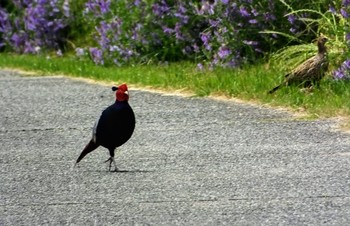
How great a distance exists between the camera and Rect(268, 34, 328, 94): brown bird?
10.8 metres

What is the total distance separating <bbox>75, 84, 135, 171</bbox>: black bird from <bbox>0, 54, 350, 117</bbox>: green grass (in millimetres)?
2483

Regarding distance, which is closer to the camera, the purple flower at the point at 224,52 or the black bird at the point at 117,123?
the black bird at the point at 117,123

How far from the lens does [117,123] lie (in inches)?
297

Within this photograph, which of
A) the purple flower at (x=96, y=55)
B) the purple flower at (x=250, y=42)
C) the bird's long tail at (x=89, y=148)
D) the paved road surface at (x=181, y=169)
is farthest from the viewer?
the purple flower at (x=96, y=55)

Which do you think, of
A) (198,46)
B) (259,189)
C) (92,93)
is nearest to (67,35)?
(198,46)

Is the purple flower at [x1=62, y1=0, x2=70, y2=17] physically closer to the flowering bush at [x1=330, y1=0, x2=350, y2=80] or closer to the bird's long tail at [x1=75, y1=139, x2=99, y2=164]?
the flowering bush at [x1=330, y1=0, x2=350, y2=80]

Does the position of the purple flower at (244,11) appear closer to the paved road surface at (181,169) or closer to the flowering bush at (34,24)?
the paved road surface at (181,169)

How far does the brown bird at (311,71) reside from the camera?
10766 millimetres

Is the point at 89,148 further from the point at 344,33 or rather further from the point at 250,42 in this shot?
the point at 250,42

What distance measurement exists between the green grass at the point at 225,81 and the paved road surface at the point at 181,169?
267 mm

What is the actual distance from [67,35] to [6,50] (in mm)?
1610

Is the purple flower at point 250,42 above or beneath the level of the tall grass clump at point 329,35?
beneath

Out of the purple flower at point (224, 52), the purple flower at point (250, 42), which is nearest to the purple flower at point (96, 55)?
the purple flower at point (224, 52)

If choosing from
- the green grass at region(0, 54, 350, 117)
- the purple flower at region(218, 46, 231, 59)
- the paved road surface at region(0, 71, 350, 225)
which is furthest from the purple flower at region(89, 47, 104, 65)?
the paved road surface at region(0, 71, 350, 225)
